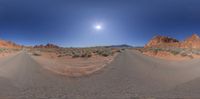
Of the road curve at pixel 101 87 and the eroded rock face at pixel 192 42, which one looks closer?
the road curve at pixel 101 87

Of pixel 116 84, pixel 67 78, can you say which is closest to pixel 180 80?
pixel 116 84

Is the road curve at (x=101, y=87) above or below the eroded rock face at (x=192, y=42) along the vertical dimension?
below

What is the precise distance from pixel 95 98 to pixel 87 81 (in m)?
4.50

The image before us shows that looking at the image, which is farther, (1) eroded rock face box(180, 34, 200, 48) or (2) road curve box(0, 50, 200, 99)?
(1) eroded rock face box(180, 34, 200, 48)

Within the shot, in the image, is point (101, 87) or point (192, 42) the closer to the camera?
point (101, 87)

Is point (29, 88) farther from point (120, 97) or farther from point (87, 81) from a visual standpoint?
point (120, 97)

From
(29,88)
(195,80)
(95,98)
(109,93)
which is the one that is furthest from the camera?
(195,80)

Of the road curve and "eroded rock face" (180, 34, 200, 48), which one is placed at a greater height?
"eroded rock face" (180, 34, 200, 48)

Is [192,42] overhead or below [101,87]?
overhead

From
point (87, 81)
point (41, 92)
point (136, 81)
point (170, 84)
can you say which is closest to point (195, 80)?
point (170, 84)

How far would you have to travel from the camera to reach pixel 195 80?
14039 mm

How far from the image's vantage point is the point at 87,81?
14188mm

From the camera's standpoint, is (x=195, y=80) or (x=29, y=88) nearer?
(x=29, y=88)

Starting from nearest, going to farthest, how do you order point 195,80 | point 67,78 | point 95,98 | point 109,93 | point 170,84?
1. point 95,98
2. point 109,93
3. point 170,84
4. point 195,80
5. point 67,78
